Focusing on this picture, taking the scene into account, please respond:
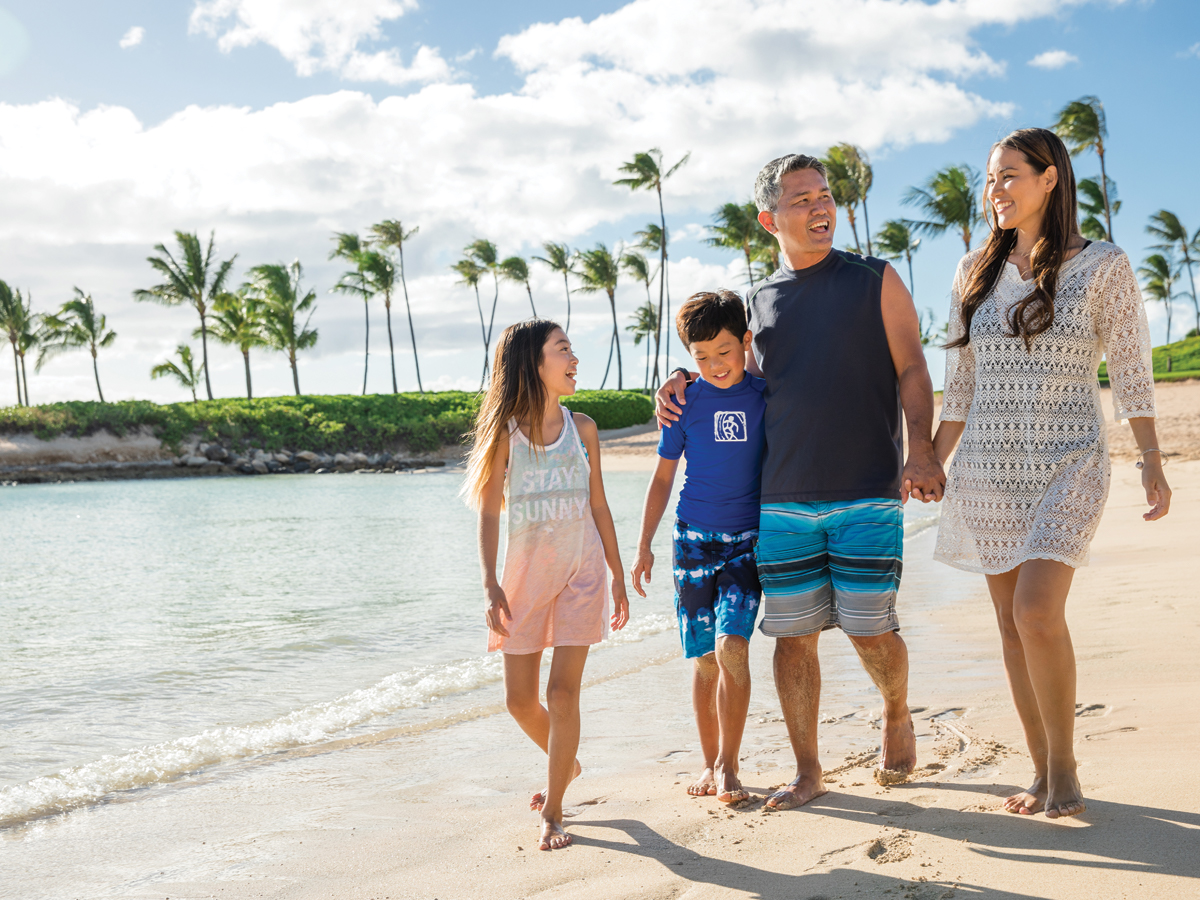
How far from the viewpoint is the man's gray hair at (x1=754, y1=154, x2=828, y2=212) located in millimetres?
3229

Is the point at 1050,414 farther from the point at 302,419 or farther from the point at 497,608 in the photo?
the point at 302,419

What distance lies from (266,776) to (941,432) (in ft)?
10.5

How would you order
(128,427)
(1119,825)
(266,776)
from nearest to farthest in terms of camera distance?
1. (1119,825)
2. (266,776)
3. (128,427)

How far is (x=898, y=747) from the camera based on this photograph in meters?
3.25

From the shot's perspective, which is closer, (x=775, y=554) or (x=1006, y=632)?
(x=1006, y=632)

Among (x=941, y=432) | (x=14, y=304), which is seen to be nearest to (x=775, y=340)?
(x=941, y=432)

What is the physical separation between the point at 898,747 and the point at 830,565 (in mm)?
721

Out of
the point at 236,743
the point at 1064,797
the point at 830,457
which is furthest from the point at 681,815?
the point at 236,743

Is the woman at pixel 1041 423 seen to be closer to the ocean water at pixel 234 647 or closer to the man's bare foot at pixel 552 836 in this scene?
the man's bare foot at pixel 552 836

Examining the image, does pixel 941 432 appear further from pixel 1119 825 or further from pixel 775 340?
pixel 1119 825

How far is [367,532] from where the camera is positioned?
1580 centimetres

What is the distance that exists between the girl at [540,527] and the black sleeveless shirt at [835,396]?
0.65 meters

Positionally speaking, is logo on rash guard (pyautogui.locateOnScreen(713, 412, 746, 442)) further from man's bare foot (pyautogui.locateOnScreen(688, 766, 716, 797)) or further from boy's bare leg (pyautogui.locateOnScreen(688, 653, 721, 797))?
man's bare foot (pyautogui.locateOnScreen(688, 766, 716, 797))

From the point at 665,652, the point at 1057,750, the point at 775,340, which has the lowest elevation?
the point at 665,652
